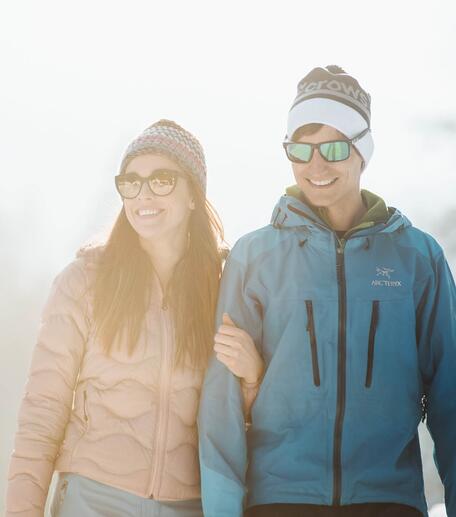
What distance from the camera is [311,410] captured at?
9.36 ft

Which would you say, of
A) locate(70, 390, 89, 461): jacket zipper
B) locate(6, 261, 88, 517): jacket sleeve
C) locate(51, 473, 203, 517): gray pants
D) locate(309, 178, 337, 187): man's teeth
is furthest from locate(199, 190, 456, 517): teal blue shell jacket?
locate(6, 261, 88, 517): jacket sleeve

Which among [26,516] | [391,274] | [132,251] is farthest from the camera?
[132,251]

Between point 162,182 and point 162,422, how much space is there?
1.15 m

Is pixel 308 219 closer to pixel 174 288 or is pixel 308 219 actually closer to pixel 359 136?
pixel 359 136

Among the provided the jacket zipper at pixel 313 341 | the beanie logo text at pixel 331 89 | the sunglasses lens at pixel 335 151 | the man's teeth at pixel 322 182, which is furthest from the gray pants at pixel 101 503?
the beanie logo text at pixel 331 89

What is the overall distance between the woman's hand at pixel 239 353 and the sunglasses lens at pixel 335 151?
3.08 ft

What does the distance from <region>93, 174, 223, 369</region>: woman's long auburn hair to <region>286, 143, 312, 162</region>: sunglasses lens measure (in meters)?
0.54

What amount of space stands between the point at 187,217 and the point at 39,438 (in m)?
1.33

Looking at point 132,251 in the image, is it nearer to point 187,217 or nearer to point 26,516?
point 187,217

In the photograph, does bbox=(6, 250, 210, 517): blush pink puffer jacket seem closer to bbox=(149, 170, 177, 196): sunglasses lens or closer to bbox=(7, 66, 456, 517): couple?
bbox=(7, 66, 456, 517): couple

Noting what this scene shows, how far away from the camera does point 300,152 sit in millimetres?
3170

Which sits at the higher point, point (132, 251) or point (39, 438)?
point (132, 251)

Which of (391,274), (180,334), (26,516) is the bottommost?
(26,516)

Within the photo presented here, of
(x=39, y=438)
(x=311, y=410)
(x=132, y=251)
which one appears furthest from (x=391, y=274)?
(x=39, y=438)
